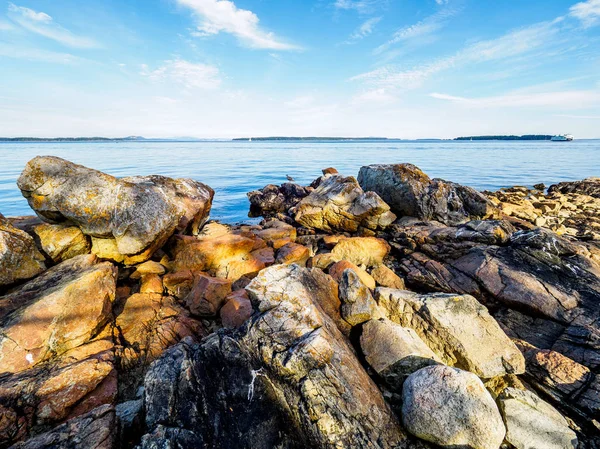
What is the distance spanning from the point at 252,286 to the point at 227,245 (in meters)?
3.31

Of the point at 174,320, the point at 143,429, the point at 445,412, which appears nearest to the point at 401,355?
the point at 445,412

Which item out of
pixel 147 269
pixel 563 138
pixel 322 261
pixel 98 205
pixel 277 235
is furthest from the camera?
pixel 563 138

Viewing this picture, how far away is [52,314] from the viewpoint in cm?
413

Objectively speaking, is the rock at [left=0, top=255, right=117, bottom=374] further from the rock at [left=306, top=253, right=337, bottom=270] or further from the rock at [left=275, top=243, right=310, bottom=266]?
the rock at [left=306, top=253, right=337, bottom=270]

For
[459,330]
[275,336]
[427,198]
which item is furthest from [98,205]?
[427,198]

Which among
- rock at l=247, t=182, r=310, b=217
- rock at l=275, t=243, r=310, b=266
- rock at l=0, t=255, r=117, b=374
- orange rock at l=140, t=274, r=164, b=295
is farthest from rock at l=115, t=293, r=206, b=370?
rock at l=247, t=182, r=310, b=217

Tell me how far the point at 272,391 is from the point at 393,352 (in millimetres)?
1651

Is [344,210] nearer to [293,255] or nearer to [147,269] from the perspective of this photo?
[293,255]

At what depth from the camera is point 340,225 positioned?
1002 centimetres

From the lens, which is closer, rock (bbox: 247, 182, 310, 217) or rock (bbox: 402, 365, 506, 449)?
rock (bbox: 402, 365, 506, 449)

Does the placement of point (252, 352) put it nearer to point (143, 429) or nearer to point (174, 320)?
point (143, 429)

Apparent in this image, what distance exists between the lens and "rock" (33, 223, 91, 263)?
565cm

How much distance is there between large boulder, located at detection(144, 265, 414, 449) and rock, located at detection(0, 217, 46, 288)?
3860 millimetres

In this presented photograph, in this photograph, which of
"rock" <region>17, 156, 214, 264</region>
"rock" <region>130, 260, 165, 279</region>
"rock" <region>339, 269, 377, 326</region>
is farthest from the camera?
"rock" <region>130, 260, 165, 279</region>
